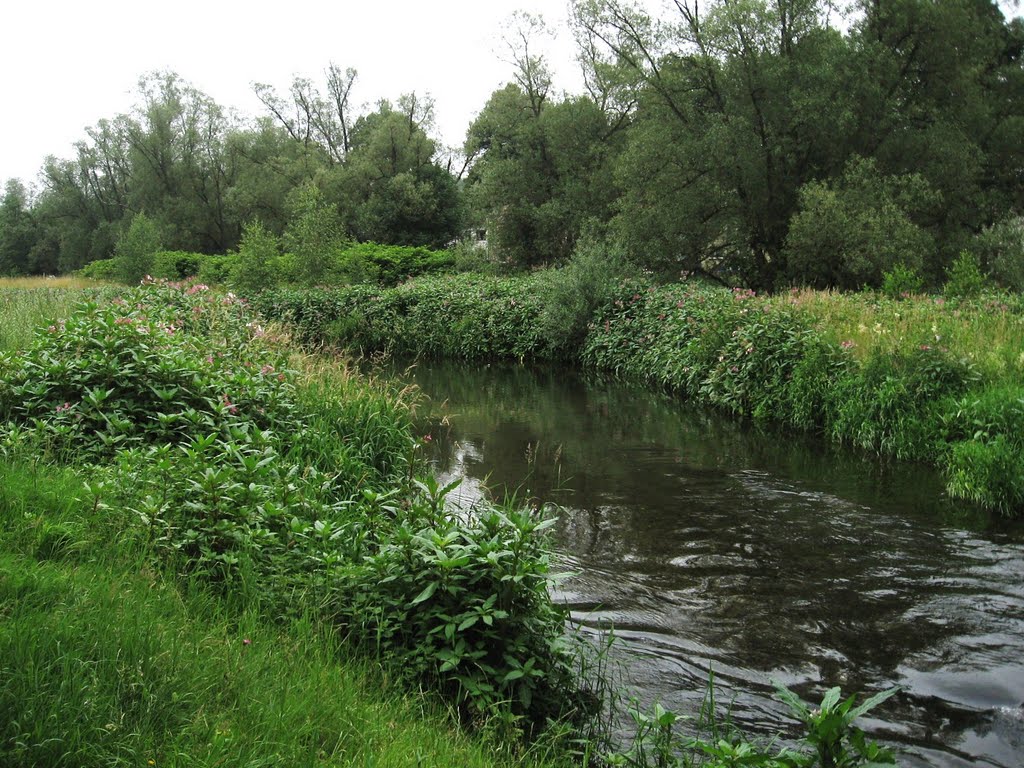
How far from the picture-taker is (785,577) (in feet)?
19.5

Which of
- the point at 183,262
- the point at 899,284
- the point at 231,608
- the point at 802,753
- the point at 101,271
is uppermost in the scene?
the point at 183,262

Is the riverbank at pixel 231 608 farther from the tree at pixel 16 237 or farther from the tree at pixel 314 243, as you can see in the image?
the tree at pixel 16 237

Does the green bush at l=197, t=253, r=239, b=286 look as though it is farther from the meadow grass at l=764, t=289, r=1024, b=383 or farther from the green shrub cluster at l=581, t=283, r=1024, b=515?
the meadow grass at l=764, t=289, r=1024, b=383

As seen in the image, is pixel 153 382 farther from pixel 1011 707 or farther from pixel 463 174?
pixel 463 174

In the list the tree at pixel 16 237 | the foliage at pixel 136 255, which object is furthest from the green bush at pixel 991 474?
the tree at pixel 16 237

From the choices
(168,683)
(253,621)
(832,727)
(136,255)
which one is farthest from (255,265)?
(832,727)

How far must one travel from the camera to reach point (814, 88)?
22.8 meters

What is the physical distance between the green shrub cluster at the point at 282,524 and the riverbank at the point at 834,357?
19.4 feet

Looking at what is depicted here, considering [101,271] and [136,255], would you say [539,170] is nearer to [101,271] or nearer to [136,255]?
[136,255]

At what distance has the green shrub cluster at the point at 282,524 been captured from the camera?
3535mm

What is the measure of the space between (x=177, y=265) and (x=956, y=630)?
4360 cm

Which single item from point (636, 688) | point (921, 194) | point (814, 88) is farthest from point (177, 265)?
point (636, 688)

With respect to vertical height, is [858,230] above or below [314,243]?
above

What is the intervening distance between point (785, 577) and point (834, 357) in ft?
20.5
